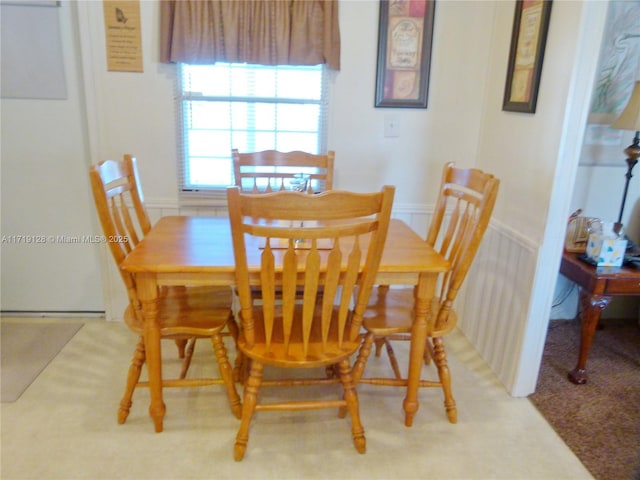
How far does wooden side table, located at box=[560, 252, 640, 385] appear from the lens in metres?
2.04

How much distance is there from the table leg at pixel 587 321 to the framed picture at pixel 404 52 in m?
1.27

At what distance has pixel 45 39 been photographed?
2.33m

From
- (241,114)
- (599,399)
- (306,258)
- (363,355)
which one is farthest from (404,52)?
(599,399)

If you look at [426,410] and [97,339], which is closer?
[426,410]

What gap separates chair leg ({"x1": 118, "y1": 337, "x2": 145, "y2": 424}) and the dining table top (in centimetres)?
39

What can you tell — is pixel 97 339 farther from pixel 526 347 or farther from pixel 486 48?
pixel 486 48

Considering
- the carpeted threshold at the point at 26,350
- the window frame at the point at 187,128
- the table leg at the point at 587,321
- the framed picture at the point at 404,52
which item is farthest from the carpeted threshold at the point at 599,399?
the carpeted threshold at the point at 26,350

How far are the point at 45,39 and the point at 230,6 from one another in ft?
3.18

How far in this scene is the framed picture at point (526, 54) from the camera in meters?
1.94

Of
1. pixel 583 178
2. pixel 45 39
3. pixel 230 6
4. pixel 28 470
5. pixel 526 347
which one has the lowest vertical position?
pixel 28 470

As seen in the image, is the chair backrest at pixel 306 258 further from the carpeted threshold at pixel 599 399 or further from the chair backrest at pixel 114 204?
the carpeted threshold at pixel 599 399

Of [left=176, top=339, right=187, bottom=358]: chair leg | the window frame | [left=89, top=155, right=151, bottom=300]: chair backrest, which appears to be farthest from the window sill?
[left=176, top=339, right=187, bottom=358]: chair leg

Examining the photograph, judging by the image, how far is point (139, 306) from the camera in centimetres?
176

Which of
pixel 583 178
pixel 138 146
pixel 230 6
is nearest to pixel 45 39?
pixel 138 146
